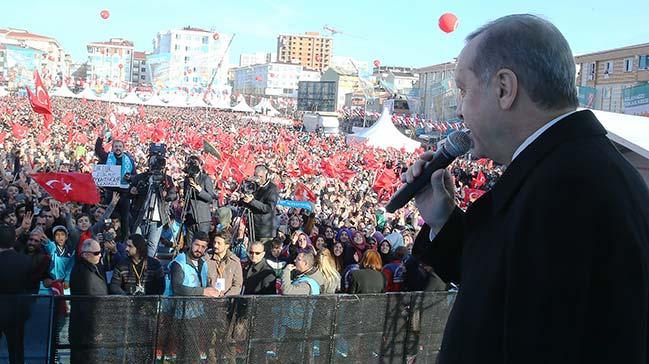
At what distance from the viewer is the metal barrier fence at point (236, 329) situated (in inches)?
198

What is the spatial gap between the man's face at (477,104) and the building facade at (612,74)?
37.2m

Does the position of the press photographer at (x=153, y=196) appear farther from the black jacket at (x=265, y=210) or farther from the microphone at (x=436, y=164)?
the microphone at (x=436, y=164)

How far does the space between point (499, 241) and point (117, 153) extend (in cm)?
939

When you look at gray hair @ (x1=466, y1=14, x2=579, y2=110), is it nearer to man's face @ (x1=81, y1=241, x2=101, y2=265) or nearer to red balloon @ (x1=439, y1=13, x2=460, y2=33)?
man's face @ (x1=81, y1=241, x2=101, y2=265)

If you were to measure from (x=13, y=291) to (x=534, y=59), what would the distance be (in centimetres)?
523

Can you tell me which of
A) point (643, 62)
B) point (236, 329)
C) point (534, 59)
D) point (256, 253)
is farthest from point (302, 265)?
point (643, 62)

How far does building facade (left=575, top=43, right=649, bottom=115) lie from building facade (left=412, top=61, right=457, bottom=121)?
446 inches

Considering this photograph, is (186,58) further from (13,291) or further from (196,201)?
(13,291)

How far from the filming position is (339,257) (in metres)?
8.94

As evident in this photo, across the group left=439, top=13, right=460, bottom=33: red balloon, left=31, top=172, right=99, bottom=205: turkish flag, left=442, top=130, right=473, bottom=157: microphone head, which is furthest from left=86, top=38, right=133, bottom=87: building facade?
left=442, top=130, right=473, bottom=157: microphone head

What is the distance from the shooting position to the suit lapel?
1325 mm

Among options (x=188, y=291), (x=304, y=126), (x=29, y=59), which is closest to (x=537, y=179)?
(x=188, y=291)

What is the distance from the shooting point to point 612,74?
44688 mm

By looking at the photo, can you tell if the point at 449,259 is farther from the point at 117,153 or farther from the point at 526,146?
the point at 117,153
